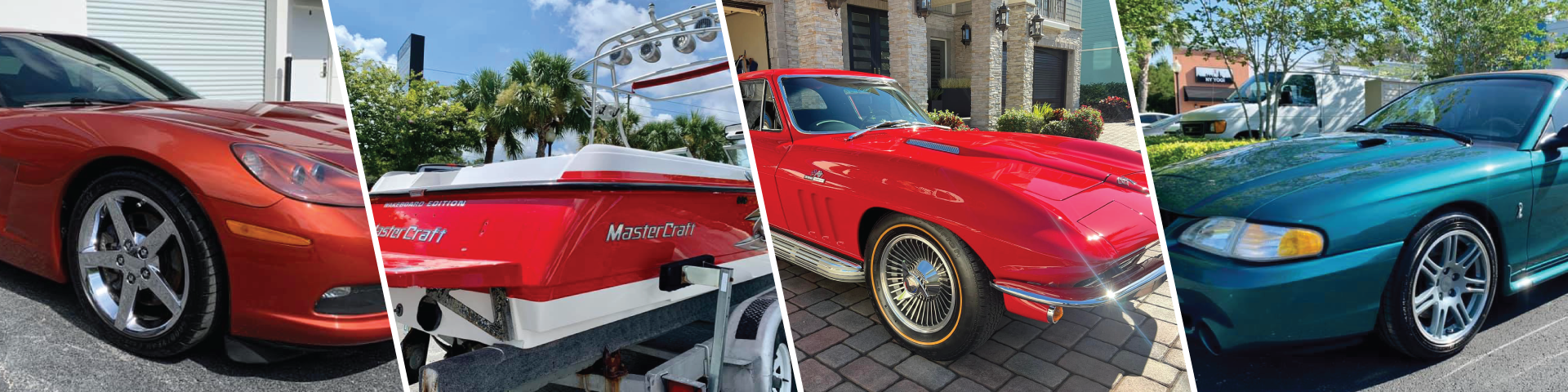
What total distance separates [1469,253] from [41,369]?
4290 millimetres

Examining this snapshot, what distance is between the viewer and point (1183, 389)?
3.64 ft

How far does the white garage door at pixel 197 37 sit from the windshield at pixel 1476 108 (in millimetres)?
3669

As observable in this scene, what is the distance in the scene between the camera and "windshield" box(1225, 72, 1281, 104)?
2367mm

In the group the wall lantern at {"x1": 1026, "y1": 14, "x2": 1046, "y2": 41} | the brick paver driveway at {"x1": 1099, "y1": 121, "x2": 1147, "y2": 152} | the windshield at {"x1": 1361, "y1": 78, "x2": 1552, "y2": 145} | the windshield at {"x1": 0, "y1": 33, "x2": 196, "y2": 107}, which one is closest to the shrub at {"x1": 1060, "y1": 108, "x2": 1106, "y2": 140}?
the brick paver driveway at {"x1": 1099, "y1": 121, "x2": 1147, "y2": 152}

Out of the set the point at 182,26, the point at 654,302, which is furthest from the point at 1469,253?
the point at 182,26

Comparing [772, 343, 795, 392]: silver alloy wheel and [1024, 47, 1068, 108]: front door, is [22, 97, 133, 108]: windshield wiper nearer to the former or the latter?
[772, 343, 795, 392]: silver alloy wheel

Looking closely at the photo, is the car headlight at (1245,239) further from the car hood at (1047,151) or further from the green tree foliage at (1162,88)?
the car hood at (1047,151)

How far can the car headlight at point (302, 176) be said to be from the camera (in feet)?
3.20

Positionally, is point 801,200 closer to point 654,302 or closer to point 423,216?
point 654,302

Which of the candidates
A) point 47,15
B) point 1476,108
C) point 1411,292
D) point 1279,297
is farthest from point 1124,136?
point 1476,108

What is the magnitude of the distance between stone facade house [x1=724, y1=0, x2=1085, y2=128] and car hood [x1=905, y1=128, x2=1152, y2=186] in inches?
2.1

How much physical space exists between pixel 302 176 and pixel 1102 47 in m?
1.30

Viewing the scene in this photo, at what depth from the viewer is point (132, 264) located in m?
1.28

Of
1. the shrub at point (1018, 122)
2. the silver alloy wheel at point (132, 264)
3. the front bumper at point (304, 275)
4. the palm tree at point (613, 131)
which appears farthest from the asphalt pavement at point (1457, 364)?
the silver alloy wheel at point (132, 264)
